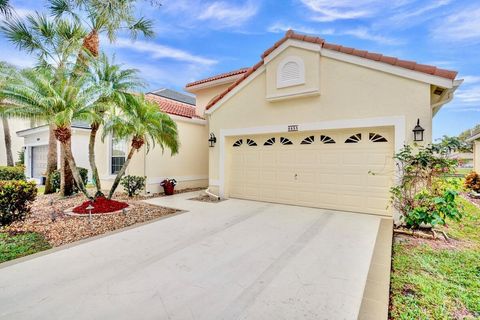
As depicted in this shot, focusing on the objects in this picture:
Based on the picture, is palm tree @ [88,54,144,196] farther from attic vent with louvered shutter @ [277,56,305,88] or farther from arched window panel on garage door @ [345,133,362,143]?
arched window panel on garage door @ [345,133,362,143]

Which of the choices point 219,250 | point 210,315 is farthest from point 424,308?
point 219,250

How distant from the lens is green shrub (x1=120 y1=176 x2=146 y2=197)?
11180 millimetres

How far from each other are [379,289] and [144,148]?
1098 cm

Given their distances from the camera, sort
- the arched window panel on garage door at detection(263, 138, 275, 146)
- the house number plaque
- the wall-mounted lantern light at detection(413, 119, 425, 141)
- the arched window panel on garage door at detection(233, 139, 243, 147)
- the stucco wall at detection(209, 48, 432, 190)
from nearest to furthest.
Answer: the wall-mounted lantern light at detection(413, 119, 425, 141), the stucco wall at detection(209, 48, 432, 190), the house number plaque, the arched window panel on garage door at detection(263, 138, 275, 146), the arched window panel on garage door at detection(233, 139, 243, 147)

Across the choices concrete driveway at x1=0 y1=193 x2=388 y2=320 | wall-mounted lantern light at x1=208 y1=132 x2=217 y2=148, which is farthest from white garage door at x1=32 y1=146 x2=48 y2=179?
concrete driveway at x1=0 y1=193 x2=388 y2=320

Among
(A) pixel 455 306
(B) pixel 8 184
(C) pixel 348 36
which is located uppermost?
(C) pixel 348 36

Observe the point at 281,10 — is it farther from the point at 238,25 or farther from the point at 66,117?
the point at 66,117

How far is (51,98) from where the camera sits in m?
6.82

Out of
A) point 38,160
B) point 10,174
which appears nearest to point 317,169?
point 10,174

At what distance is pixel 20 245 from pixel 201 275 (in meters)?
4.62

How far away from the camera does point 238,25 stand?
39.3ft

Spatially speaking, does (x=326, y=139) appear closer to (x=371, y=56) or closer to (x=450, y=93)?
(x=371, y=56)

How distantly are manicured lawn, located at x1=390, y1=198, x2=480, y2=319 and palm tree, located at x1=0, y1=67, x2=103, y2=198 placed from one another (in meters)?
8.99

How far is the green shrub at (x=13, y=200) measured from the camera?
247 inches
